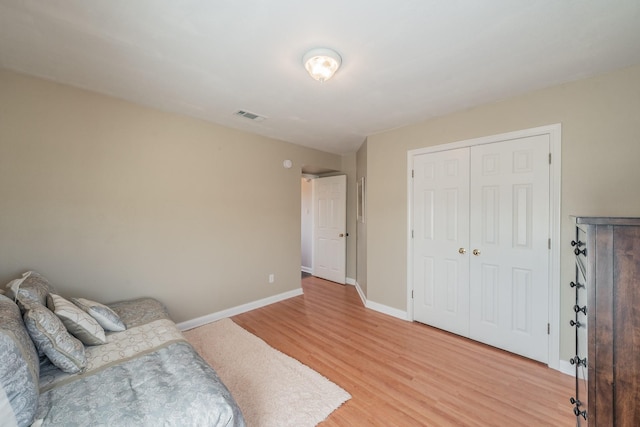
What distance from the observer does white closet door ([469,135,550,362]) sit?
7.25 feet

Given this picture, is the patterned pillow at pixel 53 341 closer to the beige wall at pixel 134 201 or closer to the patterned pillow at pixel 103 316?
the patterned pillow at pixel 103 316

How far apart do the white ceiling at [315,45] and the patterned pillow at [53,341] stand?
1.69 meters

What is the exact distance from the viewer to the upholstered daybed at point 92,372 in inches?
41.9

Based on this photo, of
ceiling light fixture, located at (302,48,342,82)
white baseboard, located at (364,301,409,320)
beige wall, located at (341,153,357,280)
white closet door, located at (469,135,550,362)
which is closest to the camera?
ceiling light fixture, located at (302,48,342,82)

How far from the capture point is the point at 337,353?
Result: 7.82 feet

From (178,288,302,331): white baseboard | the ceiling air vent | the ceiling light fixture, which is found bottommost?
(178,288,302,331): white baseboard

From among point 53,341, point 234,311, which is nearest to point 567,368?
point 234,311

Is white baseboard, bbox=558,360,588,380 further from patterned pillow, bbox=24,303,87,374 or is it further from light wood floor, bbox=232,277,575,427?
patterned pillow, bbox=24,303,87,374

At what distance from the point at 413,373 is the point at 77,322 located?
2.50 metres

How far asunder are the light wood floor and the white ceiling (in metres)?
2.44

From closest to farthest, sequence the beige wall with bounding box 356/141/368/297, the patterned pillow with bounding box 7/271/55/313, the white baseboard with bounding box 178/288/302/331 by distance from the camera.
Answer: the patterned pillow with bounding box 7/271/55/313 < the white baseboard with bounding box 178/288/302/331 < the beige wall with bounding box 356/141/368/297

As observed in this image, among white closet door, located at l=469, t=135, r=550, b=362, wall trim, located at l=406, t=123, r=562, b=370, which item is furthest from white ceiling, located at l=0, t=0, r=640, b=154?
white closet door, located at l=469, t=135, r=550, b=362

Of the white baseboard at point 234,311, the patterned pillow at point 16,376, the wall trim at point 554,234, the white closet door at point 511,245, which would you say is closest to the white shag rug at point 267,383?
the white baseboard at point 234,311

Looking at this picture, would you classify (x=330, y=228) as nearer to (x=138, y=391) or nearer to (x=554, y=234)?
(x=554, y=234)
